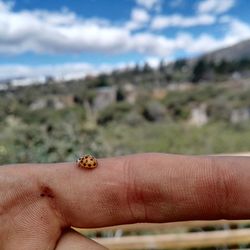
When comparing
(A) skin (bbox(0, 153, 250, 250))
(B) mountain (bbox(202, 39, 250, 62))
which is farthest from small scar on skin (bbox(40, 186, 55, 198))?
(B) mountain (bbox(202, 39, 250, 62))

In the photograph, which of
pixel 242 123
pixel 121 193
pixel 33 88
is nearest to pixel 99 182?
pixel 121 193

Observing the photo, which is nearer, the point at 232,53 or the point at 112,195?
the point at 112,195

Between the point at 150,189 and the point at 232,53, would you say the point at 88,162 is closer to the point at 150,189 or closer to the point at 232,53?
the point at 150,189

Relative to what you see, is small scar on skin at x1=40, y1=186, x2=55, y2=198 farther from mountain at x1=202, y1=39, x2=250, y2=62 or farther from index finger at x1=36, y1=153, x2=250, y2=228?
mountain at x1=202, y1=39, x2=250, y2=62

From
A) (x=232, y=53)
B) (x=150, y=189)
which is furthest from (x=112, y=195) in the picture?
(x=232, y=53)

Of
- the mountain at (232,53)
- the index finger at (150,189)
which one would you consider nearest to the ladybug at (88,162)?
the index finger at (150,189)

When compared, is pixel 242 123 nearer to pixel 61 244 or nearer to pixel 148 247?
pixel 148 247

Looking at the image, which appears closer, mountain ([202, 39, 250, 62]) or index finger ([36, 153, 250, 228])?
index finger ([36, 153, 250, 228])
